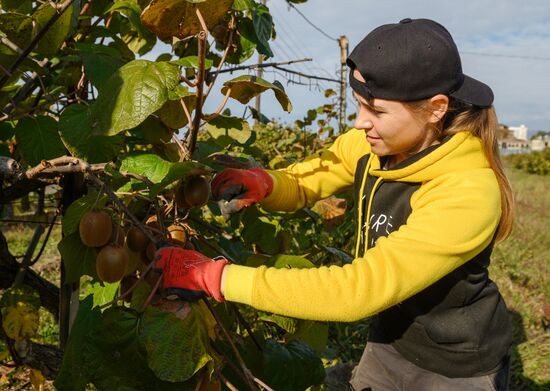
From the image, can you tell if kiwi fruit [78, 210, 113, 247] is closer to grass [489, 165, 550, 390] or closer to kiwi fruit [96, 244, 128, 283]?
kiwi fruit [96, 244, 128, 283]

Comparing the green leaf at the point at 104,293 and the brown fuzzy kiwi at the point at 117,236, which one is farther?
the green leaf at the point at 104,293

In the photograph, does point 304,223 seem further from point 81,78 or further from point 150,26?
point 150,26

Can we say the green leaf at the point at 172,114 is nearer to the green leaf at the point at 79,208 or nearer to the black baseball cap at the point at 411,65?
the green leaf at the point at 79,208

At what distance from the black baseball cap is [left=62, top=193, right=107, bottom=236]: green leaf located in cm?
69

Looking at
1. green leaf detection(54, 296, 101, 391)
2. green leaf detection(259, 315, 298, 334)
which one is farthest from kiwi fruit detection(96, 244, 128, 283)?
green leaf detection(259, 315, 298, 334)

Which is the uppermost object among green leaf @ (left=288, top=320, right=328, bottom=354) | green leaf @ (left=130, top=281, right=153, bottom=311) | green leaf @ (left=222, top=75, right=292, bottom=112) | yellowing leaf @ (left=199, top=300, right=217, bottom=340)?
green leaf @ (left=222, top=75, right=292, bottom=112)

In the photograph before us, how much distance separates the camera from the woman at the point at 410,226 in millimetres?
1229

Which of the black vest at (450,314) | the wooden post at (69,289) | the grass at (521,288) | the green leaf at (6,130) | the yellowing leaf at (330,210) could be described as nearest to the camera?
the black vest at (450,314)

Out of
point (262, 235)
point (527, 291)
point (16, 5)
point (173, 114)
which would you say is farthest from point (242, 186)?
point (527, 291)

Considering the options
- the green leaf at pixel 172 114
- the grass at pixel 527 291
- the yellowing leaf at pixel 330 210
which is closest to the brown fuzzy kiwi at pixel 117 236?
the green leaf at pixel 172 114

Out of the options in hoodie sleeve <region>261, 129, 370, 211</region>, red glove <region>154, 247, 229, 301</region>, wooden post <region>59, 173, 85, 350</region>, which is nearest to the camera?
red glove <region>154, 247, 229, 301</region>

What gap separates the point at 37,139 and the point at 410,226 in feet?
3.11

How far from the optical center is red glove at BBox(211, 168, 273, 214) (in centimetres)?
160

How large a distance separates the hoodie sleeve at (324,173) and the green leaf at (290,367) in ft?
1.67
